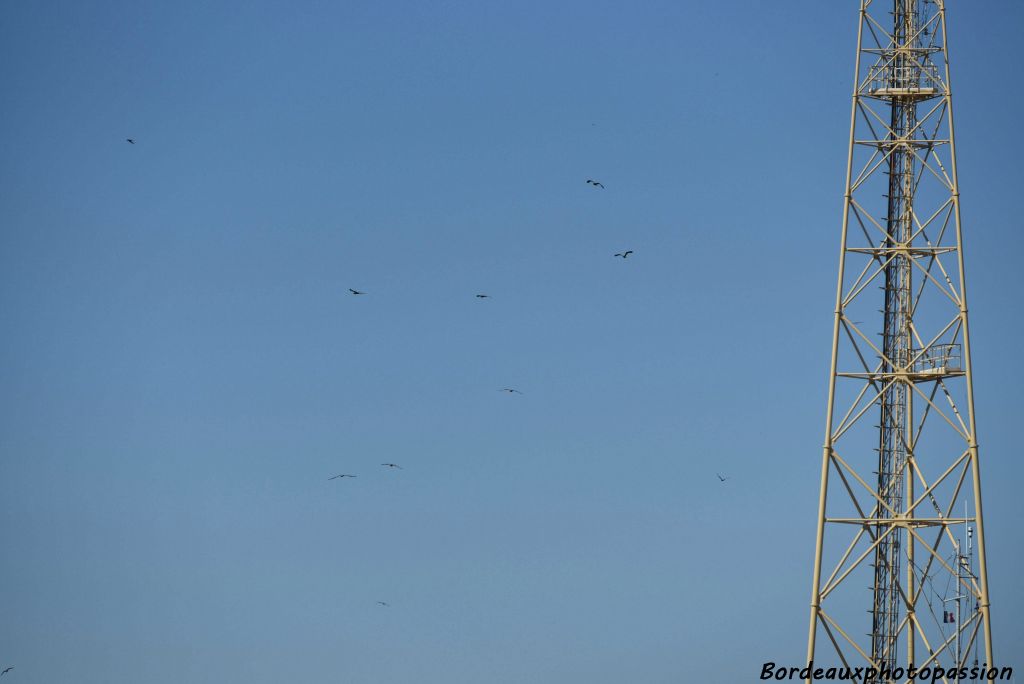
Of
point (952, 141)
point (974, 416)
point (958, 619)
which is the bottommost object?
point (958, 619)

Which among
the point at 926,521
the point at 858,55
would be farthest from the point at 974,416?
the point at 858,55

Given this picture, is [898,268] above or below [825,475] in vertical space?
above

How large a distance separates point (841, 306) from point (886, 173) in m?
6.14

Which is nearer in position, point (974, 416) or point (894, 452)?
point (974, 416)

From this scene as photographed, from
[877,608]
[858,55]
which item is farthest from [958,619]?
[858,55]

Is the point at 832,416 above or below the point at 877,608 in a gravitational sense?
above

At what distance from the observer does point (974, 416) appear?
57.9 m

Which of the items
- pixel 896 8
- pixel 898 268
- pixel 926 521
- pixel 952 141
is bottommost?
pixel 926 521

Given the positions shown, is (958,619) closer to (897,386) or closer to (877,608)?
(877,608)

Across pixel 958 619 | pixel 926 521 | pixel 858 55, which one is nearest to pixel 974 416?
pixel 926 521

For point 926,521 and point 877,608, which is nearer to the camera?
point 926,521

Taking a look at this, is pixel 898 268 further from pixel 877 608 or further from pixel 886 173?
pixel 877 608

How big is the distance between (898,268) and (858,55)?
7.70 metres

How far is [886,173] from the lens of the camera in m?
63.0
